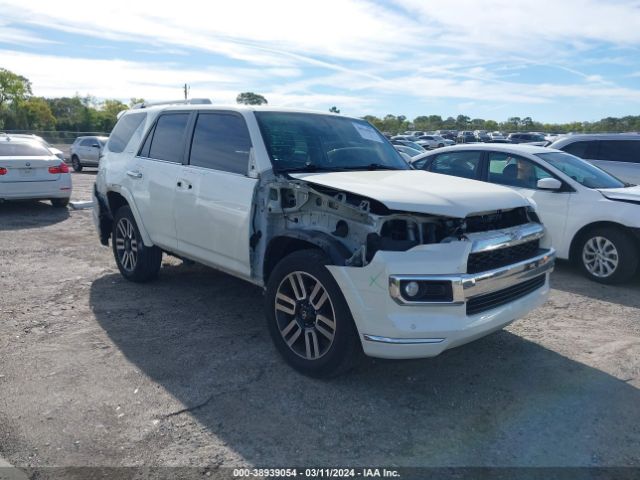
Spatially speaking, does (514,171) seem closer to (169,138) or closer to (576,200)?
(576,200)

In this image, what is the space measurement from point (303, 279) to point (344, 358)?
62cm

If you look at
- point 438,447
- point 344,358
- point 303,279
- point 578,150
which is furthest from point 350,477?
point 578,150

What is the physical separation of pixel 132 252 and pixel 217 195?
198 cm

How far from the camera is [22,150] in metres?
11.5

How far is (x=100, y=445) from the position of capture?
3225 mm

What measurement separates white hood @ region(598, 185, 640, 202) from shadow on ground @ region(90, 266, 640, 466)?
2783 millimetres

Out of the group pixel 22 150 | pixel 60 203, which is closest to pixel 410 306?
pixel 22 150

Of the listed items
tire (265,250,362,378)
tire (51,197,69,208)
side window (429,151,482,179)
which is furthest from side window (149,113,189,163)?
tire (51,197,69,208)

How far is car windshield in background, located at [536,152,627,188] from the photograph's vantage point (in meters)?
7.09

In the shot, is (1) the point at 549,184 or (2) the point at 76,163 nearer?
(1) the point at 549,184

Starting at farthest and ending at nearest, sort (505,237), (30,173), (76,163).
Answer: (76,163) < (30,173) < (505,237)

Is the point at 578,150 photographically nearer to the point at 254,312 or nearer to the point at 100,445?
the point at 254,312

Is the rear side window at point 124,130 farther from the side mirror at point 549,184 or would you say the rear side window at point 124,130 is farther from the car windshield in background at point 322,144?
the side mirror at point 549,184

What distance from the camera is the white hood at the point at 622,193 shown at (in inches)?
258
